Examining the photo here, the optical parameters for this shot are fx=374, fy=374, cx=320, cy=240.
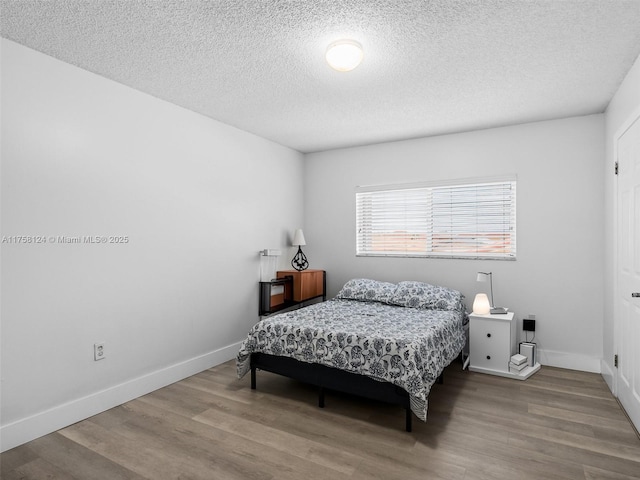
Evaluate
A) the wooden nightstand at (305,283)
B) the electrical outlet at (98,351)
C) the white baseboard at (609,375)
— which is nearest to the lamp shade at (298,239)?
the wooden nightstand at (305,283)

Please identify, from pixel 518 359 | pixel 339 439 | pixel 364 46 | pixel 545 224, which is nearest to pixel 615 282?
pixel 545 224

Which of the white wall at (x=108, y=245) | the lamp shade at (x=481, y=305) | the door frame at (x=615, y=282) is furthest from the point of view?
the lamp shade at (x=481, y=305)

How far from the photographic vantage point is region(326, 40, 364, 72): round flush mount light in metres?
2.22

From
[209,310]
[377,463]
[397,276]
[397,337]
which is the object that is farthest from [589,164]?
[209,310]

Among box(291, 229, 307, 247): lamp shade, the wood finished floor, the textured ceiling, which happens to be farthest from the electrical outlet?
box(291, 229, 307, 247): lamp shade

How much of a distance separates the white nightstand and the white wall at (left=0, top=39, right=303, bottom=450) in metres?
2.38

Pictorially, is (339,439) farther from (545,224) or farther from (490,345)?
(545,224)

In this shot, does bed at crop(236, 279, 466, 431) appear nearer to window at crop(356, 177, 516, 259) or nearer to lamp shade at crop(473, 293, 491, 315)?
lamp shade at crop(473, 293, 491, 315)

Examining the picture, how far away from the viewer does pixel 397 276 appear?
4.50m

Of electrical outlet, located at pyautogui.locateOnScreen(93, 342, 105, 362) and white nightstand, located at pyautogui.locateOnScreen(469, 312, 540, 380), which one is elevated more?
electrical outlet, located at pyautogui.locateOnScreen(93, 342, 105, 362)

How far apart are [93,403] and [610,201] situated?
442 centimetres

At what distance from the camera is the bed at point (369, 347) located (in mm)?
2506

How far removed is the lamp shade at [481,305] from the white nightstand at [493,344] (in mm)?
67

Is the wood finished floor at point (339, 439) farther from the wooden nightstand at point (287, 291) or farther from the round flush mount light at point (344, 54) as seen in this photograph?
the round flush mount light at point (344, 54)
